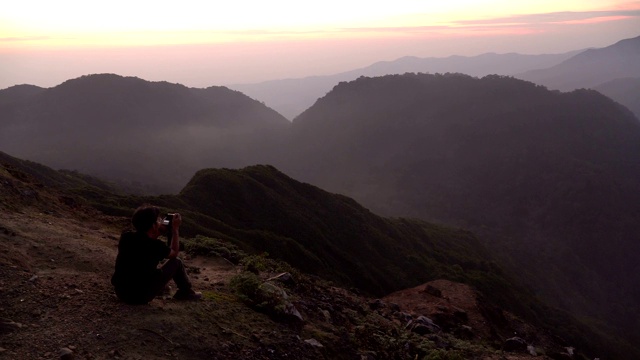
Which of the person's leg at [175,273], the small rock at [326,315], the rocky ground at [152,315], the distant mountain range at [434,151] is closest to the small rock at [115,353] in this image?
the rocky ground at [152,315]

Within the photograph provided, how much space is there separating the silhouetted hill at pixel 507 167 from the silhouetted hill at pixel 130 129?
22269 mm

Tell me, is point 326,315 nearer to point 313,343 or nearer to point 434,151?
point 313,343

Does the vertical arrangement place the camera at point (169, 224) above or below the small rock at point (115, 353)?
above

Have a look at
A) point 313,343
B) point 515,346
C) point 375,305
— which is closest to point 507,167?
point 515,346

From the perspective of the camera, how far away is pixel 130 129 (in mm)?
170875

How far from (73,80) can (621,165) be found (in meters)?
181

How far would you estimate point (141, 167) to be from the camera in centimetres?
14212

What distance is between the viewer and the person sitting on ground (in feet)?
26.0

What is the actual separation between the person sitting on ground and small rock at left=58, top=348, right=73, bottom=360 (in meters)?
1.36

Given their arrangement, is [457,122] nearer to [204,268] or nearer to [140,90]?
[140,90]

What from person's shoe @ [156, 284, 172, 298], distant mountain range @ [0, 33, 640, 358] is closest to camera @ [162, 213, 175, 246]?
person's shoe @ [156, 284, 172, 298]

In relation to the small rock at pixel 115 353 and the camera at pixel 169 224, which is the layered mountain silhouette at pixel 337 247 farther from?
the small rock at pixel 115 353

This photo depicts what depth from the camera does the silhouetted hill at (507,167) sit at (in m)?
99.6

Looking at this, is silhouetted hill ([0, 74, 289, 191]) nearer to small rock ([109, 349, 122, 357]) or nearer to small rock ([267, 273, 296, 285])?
small rock ([267, 273, 296, 285])
